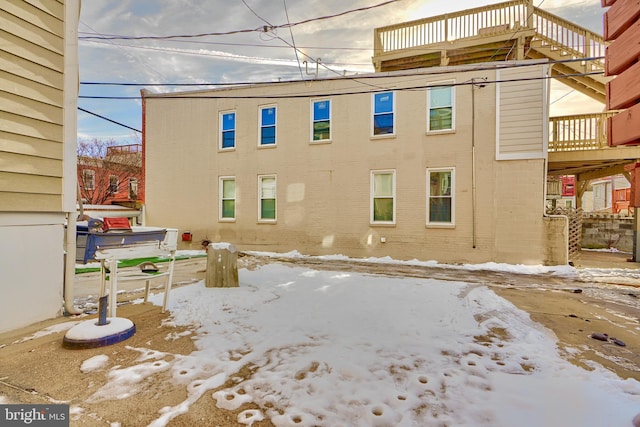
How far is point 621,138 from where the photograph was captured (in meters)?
1.65

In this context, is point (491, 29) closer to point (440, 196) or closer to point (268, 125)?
point (440, 196)

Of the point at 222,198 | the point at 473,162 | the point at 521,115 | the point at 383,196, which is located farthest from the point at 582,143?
the point at 222,198

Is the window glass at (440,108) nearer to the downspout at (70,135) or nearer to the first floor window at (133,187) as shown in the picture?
the downspout at (70,135)

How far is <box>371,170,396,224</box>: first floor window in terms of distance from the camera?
1005 centimetres

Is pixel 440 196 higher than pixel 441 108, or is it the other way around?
pixel 441 108

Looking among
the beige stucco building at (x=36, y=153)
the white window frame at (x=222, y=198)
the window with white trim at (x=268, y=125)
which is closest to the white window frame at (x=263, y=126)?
the window with white trim at (x=268, y=125)

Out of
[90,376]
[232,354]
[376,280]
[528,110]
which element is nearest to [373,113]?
[528,110]

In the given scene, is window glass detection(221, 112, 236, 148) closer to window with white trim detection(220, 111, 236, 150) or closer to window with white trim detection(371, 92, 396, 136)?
window with white trim detection(220, 111, 236, 150)

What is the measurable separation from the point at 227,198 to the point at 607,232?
52.4 feet

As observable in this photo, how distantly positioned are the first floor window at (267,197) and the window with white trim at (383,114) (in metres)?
4.05

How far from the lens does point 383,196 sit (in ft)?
33.3

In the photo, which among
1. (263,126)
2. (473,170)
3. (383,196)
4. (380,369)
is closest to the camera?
(380,369)

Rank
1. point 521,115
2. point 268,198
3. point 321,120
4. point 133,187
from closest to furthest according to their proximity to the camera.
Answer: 1. point 521,115
2. point 321,120
3. point 268,198
4. point 133,187

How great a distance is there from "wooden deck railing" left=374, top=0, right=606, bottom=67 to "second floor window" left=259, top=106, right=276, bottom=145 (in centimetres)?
435
